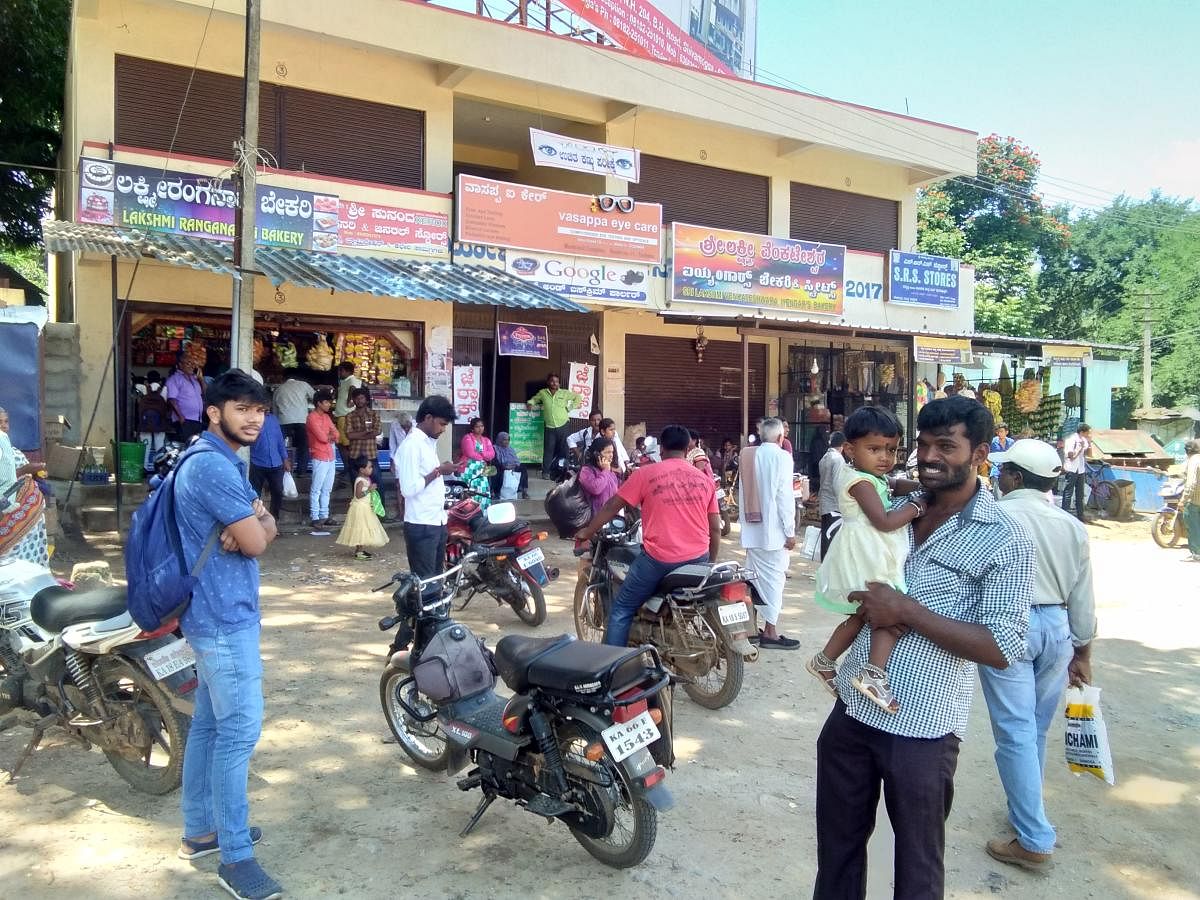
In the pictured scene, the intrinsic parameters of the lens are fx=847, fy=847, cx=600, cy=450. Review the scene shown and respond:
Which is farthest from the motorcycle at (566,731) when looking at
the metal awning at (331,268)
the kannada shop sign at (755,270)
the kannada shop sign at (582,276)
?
the kannada shop sign at (755,270)

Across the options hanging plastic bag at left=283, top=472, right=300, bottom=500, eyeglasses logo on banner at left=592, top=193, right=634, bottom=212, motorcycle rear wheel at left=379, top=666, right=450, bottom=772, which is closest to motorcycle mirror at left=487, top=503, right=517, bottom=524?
motorcycle rear wheel at left=379, top=666, right=450, bottom=772

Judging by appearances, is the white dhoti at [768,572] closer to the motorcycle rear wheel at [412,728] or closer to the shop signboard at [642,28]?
the motorcycle rear wheel at [412,728]

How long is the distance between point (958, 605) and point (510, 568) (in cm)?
485

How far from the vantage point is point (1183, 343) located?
3484 centimetres

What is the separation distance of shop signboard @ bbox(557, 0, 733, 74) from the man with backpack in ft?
39.3

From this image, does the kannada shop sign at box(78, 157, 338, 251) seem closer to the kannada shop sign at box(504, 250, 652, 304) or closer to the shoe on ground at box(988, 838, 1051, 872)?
the kannada shop sign at box(504, 250, 652, 304)

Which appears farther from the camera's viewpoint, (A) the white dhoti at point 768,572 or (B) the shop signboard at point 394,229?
(B) the shop signboard at point 394,229

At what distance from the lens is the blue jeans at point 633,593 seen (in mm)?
5039

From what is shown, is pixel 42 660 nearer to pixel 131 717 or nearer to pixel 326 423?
pixel 131 717

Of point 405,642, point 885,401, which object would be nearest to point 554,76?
point 885,401

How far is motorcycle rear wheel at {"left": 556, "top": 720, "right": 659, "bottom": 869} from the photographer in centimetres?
319

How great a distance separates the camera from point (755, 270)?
47.0 ft

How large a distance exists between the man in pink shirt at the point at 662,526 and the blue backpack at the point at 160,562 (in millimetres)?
2682

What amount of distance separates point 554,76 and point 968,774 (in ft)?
36.7
